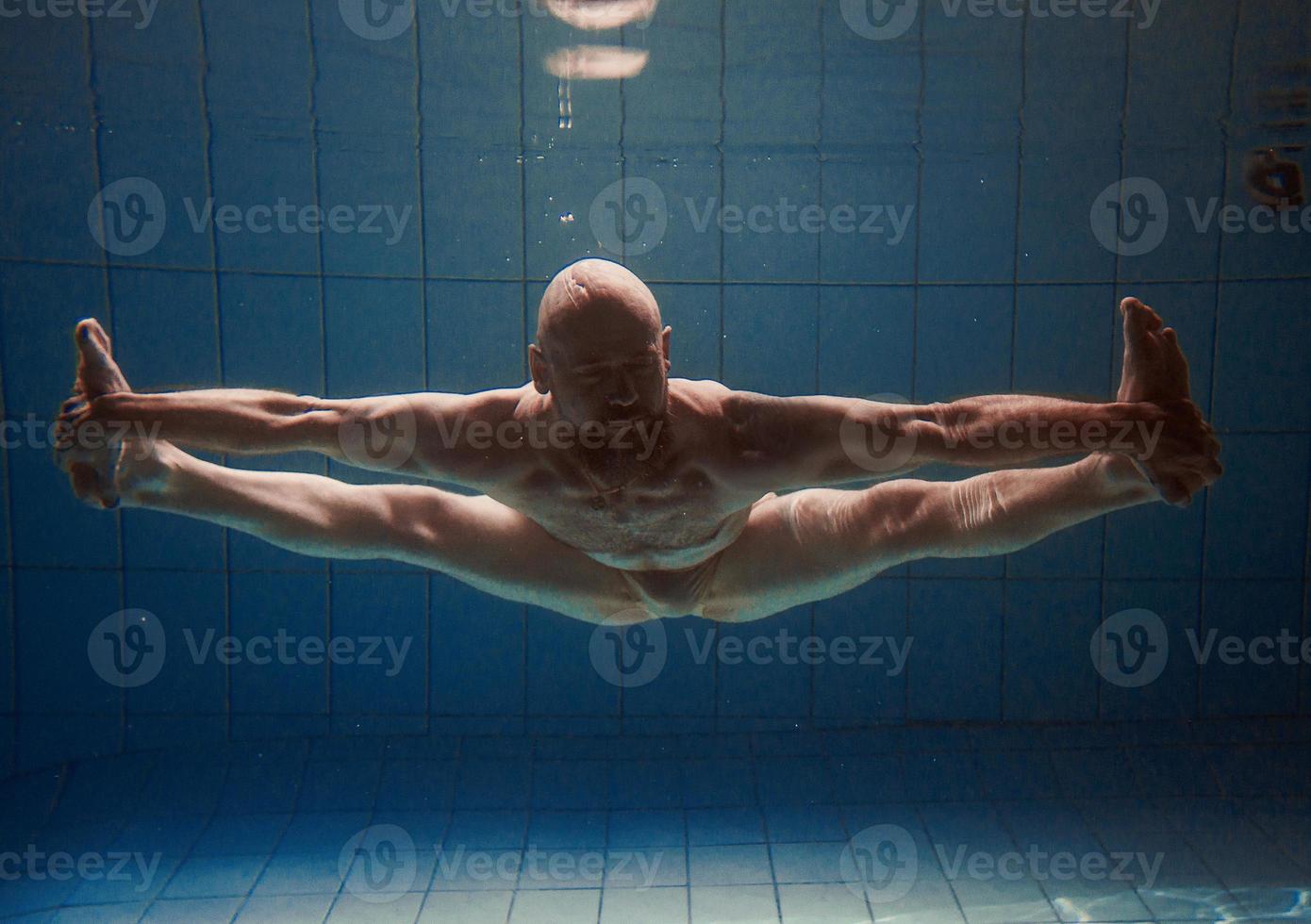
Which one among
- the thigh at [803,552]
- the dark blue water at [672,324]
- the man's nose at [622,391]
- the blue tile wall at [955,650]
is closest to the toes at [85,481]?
the man's nose at [622,391]

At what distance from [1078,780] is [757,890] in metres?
2.63

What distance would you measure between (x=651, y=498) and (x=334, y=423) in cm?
106

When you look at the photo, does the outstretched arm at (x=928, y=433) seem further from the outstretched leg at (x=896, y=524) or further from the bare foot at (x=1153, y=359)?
the outstretched leg at (x=896, y=524)

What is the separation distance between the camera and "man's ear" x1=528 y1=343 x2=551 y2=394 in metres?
2.78

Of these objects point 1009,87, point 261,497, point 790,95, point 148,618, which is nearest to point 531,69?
point 790,95

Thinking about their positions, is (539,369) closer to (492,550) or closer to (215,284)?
(492,550)

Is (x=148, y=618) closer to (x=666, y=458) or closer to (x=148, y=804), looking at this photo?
(x=148, y=804)

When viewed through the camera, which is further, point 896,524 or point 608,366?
point 896,524

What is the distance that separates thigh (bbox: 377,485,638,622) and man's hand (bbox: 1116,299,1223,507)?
1.94 m

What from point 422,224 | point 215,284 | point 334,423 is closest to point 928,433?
point 334,423

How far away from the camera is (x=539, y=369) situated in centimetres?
281

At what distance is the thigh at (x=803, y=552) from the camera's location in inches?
135

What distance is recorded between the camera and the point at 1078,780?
6.14 m

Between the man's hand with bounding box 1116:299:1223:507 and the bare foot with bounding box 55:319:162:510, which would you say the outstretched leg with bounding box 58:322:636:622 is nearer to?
the bare foot with bounding box 55:319:162:510
